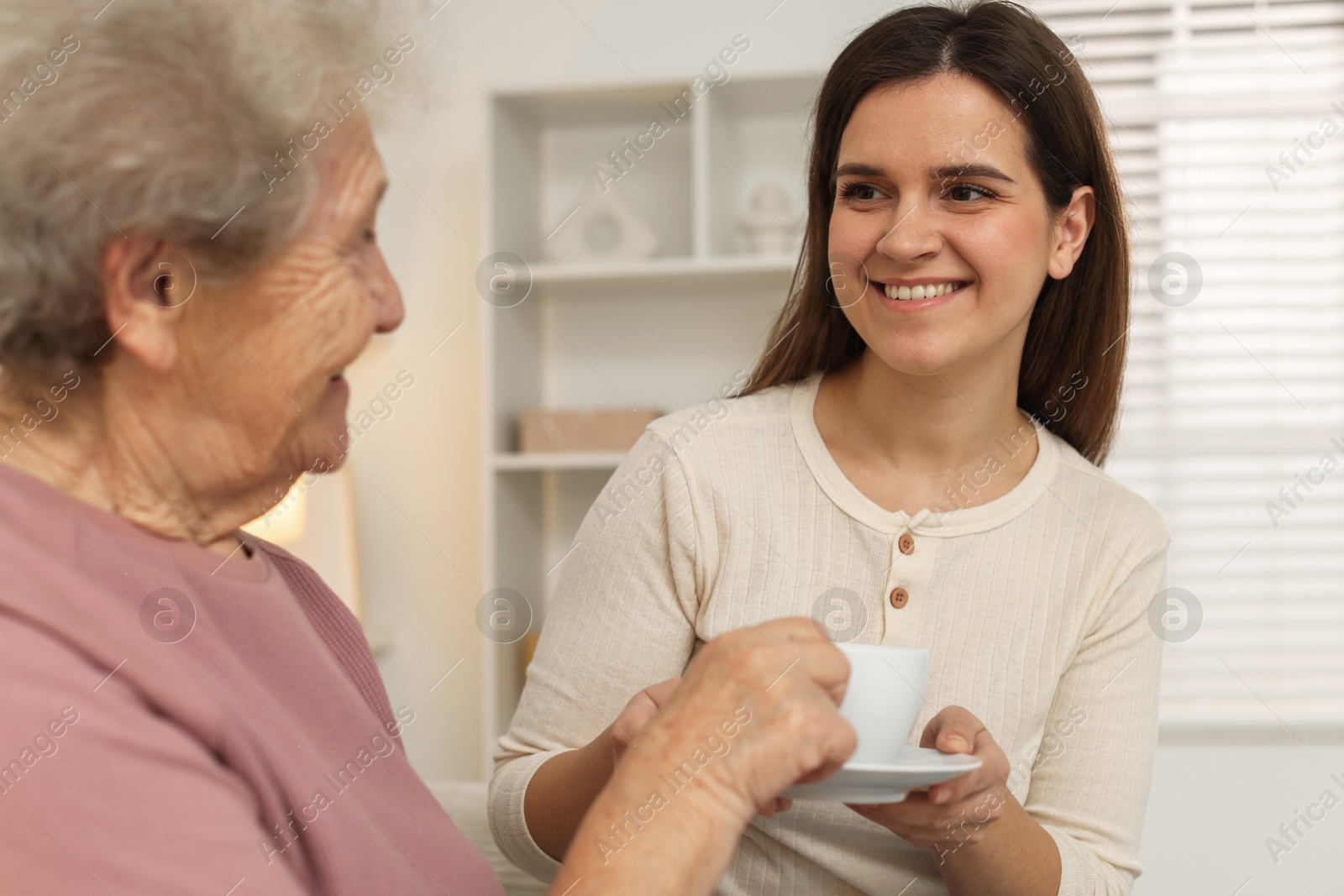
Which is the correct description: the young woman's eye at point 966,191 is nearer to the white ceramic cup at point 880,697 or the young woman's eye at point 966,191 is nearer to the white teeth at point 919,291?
the white teeth at point 919,291

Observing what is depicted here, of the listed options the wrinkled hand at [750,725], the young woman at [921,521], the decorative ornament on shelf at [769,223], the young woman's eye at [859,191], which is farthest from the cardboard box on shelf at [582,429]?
the wrinkled hand at [750,725]

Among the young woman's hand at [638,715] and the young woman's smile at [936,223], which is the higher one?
the young woman's smile at [936,223]

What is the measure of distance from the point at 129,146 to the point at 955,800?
750 mm

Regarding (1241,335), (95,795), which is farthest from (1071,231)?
(1241,335)

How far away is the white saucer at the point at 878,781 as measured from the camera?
76cm

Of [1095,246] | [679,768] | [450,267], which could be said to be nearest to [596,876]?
[679,768]

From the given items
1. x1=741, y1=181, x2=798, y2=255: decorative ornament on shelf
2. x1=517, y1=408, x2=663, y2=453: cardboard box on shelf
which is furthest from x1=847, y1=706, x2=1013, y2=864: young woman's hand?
x1=741, y1=181, x2=798, y2=255: decorative ornament on shelf

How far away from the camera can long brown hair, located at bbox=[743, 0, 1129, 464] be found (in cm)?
130

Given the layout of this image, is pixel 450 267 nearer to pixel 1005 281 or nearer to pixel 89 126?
pixel 1005 281

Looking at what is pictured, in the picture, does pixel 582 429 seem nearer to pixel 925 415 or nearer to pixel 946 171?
pixel 925 415

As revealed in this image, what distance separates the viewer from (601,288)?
9.78 feet

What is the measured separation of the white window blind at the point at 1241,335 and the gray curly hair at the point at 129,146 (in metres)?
2.49

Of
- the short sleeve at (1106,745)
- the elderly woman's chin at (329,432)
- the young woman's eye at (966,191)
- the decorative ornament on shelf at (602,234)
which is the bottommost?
the short sleeve at (1106,745)

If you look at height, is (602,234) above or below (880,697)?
above
